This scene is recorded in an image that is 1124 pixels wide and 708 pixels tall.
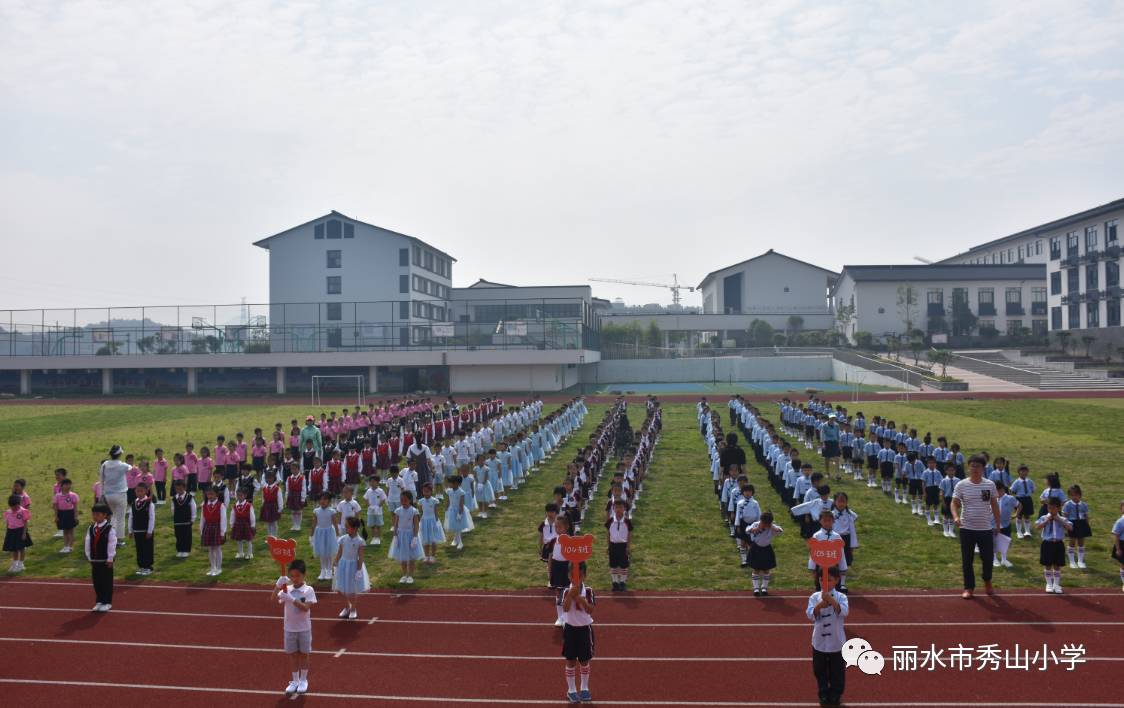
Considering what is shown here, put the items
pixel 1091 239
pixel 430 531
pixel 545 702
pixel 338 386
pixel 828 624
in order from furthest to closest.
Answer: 1. pixel 1091 239
2. pixel 338 386
3. pixel 430 531
4. pixel 545 702
5. pixel 828 624

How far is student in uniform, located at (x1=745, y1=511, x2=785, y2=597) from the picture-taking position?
10.1m

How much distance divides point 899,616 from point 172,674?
8117 mm

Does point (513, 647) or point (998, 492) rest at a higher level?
point (998, 492)

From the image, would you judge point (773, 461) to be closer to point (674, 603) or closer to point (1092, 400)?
point (674, 603)

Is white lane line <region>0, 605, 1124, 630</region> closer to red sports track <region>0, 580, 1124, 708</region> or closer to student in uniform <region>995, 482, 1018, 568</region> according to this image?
red sports track <region>0, 580, 1124, 708</region>

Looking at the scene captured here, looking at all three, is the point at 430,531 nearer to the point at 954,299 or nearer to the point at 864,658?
the point at 864,658

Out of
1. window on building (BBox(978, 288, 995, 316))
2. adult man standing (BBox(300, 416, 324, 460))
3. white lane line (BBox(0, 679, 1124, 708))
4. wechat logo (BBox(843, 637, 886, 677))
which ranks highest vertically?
window on building (BBox(978, 288, 995, 316))

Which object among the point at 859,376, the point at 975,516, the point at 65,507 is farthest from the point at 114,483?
the point at 859,376

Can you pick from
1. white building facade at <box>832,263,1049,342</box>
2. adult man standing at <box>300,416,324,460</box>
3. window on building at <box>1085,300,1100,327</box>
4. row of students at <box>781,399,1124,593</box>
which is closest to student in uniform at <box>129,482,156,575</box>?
adult man standing at <box>300,416,324,460</box>

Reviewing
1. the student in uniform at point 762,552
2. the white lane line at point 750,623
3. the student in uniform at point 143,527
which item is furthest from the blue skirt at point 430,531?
the student in uniform at point 762,552

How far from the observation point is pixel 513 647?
28.3 ft

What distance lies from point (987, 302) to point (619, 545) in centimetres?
7106

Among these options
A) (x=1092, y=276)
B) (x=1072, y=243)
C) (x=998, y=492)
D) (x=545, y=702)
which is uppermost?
(x=1072, y=243)

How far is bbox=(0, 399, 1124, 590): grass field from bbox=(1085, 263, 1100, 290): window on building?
3039 cm
